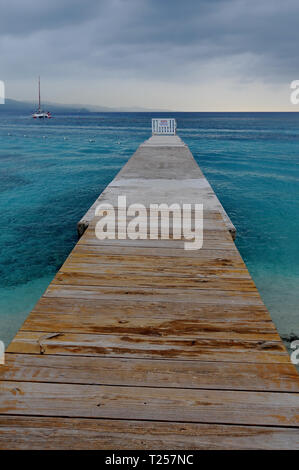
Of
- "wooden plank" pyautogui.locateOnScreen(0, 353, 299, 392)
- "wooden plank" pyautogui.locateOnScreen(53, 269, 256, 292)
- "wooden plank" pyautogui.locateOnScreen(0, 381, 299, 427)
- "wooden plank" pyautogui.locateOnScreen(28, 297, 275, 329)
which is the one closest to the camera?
"wooden plank" pyautogui.locateOnScreen(0, 381, 299, 427)

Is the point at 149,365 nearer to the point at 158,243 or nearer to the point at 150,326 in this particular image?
the point at 150,326

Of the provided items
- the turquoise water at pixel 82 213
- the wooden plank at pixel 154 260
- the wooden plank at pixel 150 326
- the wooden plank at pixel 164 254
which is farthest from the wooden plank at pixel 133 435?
the turquoise water at pixel 82 213

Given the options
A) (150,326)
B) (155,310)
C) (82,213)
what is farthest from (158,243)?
(82,213)

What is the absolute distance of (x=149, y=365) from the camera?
2.33 metres

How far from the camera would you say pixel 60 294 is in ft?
10.7

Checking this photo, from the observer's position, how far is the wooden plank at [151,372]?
2.17 meters

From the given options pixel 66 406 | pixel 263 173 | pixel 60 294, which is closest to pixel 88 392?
pixel 66 406

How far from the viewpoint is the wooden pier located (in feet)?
6.04

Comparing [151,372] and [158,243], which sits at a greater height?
[158,243]

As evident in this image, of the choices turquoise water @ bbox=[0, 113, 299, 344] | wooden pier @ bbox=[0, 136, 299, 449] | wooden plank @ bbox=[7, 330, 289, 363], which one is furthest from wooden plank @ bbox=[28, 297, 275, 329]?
turquoise water @ bbox=[0, 113, 299, 344]

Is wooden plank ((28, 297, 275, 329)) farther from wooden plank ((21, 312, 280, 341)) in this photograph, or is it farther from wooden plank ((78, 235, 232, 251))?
wooden plank ((78, 235, 232, 251))

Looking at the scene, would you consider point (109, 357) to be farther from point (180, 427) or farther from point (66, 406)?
point (180, 427)

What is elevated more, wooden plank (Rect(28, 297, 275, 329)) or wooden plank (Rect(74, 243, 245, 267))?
wooden plank (Rect(74, 243, 245, 267))

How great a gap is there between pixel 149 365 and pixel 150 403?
0.34 m
